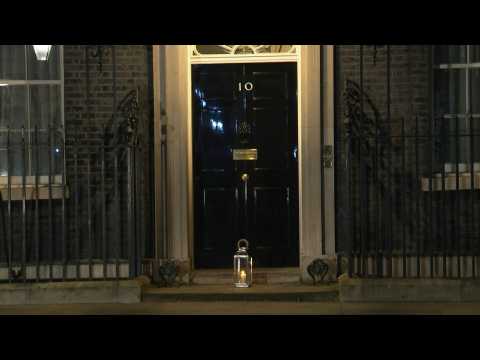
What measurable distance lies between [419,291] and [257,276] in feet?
6.19

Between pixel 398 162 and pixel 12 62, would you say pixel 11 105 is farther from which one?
pixel 398 162

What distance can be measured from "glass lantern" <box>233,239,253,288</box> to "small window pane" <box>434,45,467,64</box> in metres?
3.00

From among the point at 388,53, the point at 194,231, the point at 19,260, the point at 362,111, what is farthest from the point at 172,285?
the point at 388,53

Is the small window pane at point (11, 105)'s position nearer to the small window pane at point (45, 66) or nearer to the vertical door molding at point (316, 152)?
the small window pane at point (45, 66)

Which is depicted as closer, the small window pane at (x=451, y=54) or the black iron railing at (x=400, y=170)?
the black iron railing at (x=400, y=170)

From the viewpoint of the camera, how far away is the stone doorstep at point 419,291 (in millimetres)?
8352

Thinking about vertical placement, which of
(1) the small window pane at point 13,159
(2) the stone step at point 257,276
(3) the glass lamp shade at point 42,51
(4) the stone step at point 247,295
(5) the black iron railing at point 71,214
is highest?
(3) the glass lamp shade at point 42,51

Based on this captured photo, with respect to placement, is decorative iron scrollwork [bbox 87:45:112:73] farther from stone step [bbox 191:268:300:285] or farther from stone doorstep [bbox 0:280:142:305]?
stone step [bbox 191:268:300:285]

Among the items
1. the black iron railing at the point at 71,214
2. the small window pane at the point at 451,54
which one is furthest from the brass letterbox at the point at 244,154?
the small window pane at the point at 451,54

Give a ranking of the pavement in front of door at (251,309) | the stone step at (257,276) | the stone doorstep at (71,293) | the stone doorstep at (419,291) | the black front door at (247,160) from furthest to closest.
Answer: the black front door at (247,160)
the stone step at (257,276)
the stone doorstep at (71,293)
the stone doorstep at (419,291)
the pavement in front of door at (251,309)

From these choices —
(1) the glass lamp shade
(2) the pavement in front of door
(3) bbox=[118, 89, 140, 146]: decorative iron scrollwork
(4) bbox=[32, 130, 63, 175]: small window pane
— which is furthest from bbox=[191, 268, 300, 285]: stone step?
(1) the glass lamp shade

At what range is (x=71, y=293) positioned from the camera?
850 centimetres

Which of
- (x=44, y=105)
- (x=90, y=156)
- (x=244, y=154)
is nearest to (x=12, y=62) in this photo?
(x=44, y=105)

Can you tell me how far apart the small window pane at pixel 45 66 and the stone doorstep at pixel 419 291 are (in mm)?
4019
